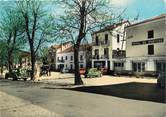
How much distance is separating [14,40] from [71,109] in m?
45.7

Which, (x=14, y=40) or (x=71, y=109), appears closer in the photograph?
(x=71, y=109)

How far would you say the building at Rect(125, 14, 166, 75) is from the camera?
1844 inches

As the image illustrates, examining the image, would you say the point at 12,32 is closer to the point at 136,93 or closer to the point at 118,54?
the point at 118,54

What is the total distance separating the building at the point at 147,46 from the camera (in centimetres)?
4684

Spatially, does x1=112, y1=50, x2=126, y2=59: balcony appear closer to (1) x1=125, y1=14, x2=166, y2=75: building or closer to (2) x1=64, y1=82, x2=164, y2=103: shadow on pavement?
(1) x1=125, y1=14, x2=166, y2=75: building

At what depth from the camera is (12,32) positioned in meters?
56.0

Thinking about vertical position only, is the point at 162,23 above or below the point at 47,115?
above

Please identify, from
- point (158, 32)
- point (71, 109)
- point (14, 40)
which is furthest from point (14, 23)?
point (71, 109)

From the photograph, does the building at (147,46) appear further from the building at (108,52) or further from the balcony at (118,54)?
the building at (108,52)

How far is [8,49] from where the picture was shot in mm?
59250

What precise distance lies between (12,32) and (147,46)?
22.3m

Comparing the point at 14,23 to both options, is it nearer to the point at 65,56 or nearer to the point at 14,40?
the point at 14,40

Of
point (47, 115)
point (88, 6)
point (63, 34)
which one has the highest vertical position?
point (88, 6)

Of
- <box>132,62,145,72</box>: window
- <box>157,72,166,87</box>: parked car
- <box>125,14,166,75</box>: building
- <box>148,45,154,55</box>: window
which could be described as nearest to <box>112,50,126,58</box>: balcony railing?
<box>125,14,166,75</box>: building
